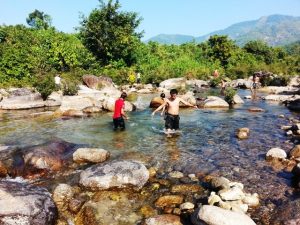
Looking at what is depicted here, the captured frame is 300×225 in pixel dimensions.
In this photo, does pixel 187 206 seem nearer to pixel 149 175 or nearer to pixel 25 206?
pixel 149 175

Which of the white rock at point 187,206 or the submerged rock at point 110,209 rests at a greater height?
the white rock at point 187,206

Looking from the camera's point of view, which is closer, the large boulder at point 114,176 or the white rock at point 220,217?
the white rock at point 220,217

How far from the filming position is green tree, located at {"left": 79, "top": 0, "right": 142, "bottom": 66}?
3709 centimetres

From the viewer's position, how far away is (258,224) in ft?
22.9

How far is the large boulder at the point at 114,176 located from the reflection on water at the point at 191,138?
1707 mm

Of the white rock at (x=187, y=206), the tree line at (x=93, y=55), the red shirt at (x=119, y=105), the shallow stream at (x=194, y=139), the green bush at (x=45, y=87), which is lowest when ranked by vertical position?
the white rock at (x=187, y=206)

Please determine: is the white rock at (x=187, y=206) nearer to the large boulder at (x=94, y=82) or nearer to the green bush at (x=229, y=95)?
the green bush at (x=229, y=95)

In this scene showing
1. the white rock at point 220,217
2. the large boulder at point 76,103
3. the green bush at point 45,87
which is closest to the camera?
the white rock at point 220,217

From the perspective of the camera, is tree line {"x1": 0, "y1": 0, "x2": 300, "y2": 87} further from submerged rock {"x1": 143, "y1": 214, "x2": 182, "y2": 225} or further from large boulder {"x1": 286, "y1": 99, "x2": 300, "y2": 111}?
submerged rock {"x1": 143, "y1": 214, "x2": 182, "y2": 225}

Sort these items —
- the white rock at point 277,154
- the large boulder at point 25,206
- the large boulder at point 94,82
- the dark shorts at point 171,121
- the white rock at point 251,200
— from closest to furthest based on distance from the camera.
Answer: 1. the large boulder at point 25,206
2. the white rock at point 251,200
3. the white rock at point 277,154
4. the dark shorts at point 171,121
5. the large boulder at point 94,82

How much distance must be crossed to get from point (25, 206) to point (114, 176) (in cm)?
253

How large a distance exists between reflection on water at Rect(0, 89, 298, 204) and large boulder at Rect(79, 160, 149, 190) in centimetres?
171

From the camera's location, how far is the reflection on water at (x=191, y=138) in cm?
1031

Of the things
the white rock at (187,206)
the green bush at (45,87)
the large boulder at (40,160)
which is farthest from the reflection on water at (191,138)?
the green bush at (45,87)
